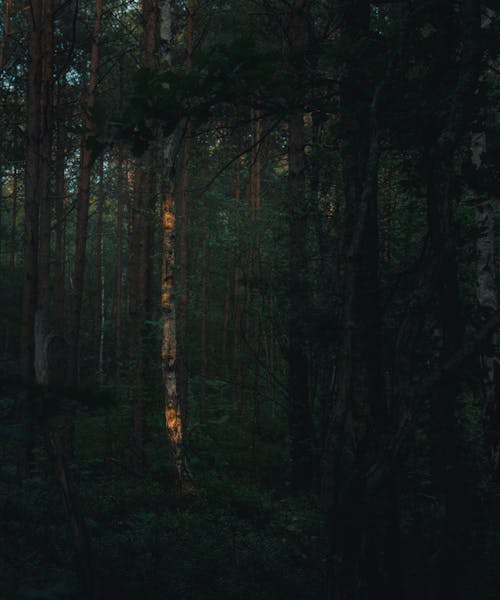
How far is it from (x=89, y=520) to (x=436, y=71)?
21.7ft

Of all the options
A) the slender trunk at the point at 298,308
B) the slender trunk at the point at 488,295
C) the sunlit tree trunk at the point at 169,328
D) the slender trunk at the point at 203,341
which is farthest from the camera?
the slender trunk at the point at 203,341

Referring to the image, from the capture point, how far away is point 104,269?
145 feet

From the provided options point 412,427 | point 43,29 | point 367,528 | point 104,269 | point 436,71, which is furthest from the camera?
point 104,269

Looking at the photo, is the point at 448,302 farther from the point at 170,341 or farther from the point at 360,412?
the point at 170,341

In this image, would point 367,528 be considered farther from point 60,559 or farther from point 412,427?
point 60,559

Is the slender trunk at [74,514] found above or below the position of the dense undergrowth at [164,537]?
above

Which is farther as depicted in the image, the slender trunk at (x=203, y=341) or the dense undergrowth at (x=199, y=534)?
the slender trunk at (x=203, y=341)

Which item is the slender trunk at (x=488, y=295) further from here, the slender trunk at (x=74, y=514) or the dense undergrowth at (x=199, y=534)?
the slender trunk at (x=74, y=514)

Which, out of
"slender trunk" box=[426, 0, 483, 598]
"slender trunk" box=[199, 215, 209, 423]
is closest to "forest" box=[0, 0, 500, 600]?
"slender trunk" box=[426, 0, 483, 598]

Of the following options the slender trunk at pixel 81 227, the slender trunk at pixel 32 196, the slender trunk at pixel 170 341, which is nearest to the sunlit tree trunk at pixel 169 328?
the slender trunk at pixel 170 341

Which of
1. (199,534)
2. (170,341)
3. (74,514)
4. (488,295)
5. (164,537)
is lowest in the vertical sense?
(199,534)

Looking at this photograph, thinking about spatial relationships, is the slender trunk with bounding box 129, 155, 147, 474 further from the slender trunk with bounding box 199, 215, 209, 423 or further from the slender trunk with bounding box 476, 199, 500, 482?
the slender trunk with bounding box 476, 199, 500, 482

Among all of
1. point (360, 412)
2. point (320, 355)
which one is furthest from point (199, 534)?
point (360, 412)

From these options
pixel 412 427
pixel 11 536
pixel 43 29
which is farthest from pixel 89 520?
pixel 43 29
